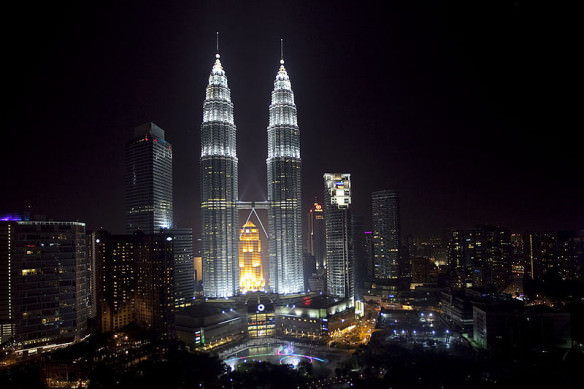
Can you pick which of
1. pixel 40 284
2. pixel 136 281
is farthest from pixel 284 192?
pixel 40 284

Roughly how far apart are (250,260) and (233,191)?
8775 mm

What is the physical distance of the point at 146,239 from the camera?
96.1 feet

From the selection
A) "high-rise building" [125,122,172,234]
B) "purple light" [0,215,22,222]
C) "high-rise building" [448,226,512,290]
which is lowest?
"high-rise building" [448,226,512,290]

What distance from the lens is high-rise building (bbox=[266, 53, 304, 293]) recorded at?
42906 mm

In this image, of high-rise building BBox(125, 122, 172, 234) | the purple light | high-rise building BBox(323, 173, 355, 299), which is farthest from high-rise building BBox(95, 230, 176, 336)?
high-rise building BBox(323, 173, 355, 299)

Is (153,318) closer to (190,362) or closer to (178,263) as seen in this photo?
(190,362)

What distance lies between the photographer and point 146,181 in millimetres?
40438

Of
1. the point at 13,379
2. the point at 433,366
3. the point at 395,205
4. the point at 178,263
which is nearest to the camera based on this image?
the point at 13,379

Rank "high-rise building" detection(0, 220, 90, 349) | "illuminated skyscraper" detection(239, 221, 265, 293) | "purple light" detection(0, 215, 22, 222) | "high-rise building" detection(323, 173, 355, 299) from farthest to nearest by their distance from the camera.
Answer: "illuminated skyscraper" detection(239, 221, 265, 293) < "high-rise building" detection(323, 173, 355, 299) < "purple light" detection(0, 215, 22, 222) < "high-rise building" detection(0, 220, 90, 349)

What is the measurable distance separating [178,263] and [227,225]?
20.3ft

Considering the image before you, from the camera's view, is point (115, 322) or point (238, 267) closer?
point (115, 322)

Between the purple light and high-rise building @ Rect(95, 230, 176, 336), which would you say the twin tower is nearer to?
high-rise building @ Rect(95, 230, 176, 336)

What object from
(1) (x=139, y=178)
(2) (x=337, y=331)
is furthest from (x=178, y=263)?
(2) (x=337, y=331)

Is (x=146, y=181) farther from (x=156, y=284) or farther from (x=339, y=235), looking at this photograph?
(x=339, y=235)
